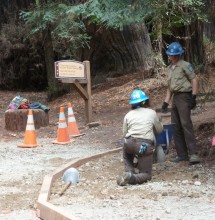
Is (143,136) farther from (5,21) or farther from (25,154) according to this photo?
(5,21)

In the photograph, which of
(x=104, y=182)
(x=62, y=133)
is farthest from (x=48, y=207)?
(x=62, y=133)

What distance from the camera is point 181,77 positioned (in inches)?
299

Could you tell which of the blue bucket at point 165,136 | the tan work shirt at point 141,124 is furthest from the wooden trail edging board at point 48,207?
the blue bucket at point 165,136

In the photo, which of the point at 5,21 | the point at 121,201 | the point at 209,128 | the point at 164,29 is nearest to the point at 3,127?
the point at 164,29

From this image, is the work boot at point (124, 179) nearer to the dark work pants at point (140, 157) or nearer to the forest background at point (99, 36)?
the dark work pants at point (140, 157)

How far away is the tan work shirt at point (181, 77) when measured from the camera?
7559mm

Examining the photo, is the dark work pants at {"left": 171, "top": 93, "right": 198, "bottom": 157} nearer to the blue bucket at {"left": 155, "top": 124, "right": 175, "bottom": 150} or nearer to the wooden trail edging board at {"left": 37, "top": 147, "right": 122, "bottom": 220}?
the blue bucket at {"left": 155, "top": 124, "right": 175, "bottom": 150}

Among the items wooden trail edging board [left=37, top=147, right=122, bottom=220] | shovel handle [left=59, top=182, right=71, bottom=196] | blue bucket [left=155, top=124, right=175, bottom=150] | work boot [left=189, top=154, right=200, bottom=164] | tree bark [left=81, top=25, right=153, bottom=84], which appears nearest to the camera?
wooden trail edging board [left=37, top=147, right=122, bottom=220]

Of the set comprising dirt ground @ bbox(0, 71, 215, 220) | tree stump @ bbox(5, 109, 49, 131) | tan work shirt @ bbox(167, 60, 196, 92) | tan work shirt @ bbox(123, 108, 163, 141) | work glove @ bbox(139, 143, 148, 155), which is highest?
tan work shirt @ bbox(167, 60, 196, 92)

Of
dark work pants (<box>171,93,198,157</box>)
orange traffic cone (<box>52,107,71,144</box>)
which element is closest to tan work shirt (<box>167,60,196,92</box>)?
dark work pants (<box>171,93,198,157</box>)

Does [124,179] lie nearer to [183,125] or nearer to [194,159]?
[194,159]

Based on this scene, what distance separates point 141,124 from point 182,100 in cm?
108

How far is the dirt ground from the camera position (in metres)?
5.36

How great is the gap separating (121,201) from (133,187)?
0.71m
